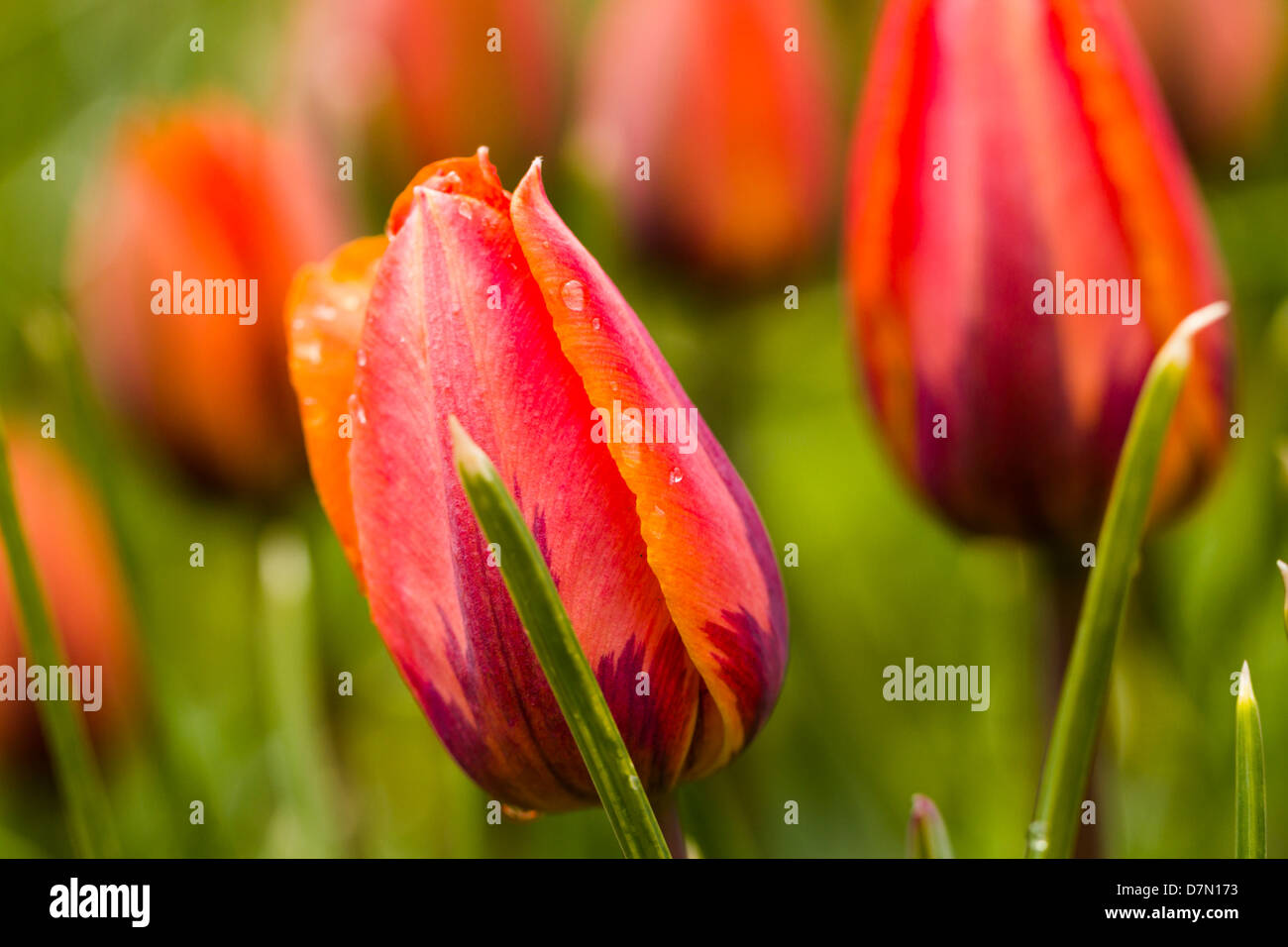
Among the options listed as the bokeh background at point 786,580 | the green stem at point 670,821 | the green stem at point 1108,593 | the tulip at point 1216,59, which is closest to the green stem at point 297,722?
the bokeh background at point 786,580

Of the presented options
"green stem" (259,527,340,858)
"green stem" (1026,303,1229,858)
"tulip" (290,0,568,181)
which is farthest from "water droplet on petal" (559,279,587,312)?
"tulip" (290,0,568,181)

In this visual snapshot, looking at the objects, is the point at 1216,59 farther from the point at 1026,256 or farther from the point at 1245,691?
the point at 1245,691

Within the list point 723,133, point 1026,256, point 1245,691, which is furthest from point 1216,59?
point 1245,691

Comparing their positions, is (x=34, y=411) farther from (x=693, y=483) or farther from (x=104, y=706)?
(x=693, y=483)

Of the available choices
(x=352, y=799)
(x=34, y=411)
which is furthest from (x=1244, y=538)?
(x=34, y=411)

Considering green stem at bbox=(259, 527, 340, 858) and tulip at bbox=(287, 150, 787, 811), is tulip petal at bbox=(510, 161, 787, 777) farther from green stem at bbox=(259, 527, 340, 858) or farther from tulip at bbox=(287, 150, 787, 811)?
green stem at bbox=(259, 527, 340, 858)
